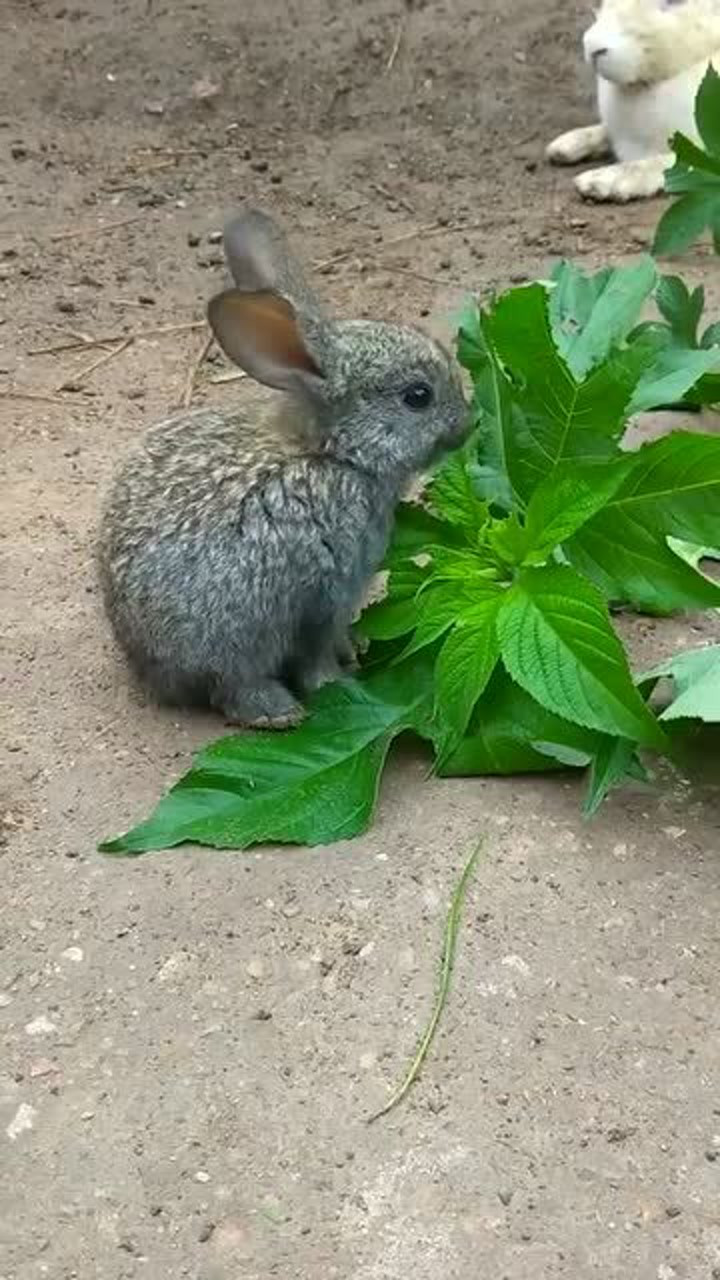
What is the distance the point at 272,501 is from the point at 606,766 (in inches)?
40.6

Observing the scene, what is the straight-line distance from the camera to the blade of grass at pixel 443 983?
2.96 metres

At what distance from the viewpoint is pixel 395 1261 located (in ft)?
8.79

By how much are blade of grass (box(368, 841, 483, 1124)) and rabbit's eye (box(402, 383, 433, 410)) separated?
114 cm

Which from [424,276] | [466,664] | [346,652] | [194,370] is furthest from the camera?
[424,276]

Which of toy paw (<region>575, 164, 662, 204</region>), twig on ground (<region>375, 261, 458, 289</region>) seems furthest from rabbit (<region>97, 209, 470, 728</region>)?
toy paw (<region>575, 164, 662, 204</region>)

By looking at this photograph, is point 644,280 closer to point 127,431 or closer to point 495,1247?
point 127,431

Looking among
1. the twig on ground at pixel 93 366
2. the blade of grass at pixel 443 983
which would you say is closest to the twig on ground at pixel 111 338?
the twig on ground at pixel 93 366

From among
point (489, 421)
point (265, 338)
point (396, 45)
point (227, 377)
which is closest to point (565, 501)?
point (489, 421)

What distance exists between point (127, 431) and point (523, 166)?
2.47 meters

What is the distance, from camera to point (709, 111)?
4359 millimetres

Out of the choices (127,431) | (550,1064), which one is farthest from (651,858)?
(127,431)

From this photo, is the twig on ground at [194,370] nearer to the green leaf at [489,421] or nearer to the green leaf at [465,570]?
the green leaf at [489,421]

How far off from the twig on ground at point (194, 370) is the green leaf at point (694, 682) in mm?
2200

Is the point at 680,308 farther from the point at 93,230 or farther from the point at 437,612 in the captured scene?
the point at 93,230
